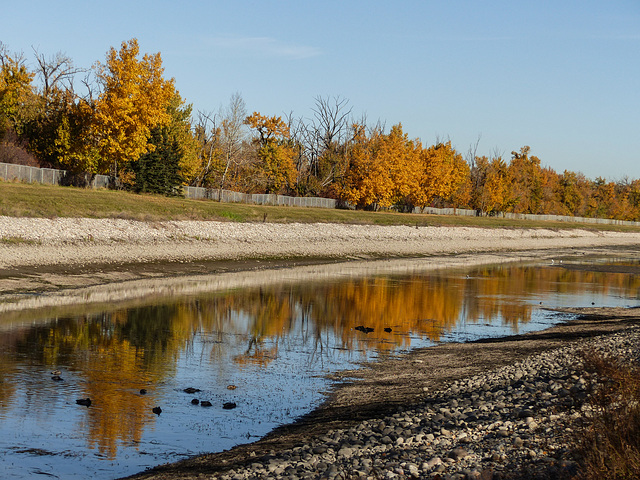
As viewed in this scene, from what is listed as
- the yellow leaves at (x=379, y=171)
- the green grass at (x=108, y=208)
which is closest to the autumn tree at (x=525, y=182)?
the yellow leaves at (x=379, y=171)

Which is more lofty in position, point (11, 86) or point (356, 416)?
point (11, 86)

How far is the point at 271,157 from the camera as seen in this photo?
83.9 m

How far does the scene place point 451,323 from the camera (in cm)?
2088

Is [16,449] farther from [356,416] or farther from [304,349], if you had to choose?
[304,349]

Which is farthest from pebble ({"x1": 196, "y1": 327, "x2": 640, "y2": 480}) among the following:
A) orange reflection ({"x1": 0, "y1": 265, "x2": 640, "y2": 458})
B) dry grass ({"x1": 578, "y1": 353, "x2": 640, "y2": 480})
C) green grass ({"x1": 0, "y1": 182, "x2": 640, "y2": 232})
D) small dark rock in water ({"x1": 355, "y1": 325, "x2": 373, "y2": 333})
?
green grass ({"x1": 0, "y1": 182, "x2": 640, "y2": 232})

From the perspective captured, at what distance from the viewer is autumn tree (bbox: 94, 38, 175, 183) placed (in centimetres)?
5222

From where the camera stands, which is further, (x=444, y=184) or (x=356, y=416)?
(x=444, y=184)

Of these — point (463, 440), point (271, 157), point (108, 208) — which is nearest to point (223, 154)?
point (271, 157)

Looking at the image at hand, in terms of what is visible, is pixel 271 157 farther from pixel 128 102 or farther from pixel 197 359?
pixel 197 359

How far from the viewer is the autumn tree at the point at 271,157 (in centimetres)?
8262

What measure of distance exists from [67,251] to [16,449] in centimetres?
2159

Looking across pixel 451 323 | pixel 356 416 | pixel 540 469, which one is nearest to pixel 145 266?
pixel 451 323

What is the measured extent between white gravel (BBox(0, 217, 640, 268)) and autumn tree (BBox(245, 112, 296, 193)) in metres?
23.6

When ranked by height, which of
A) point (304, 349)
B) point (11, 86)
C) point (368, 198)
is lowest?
point (304, 349)
